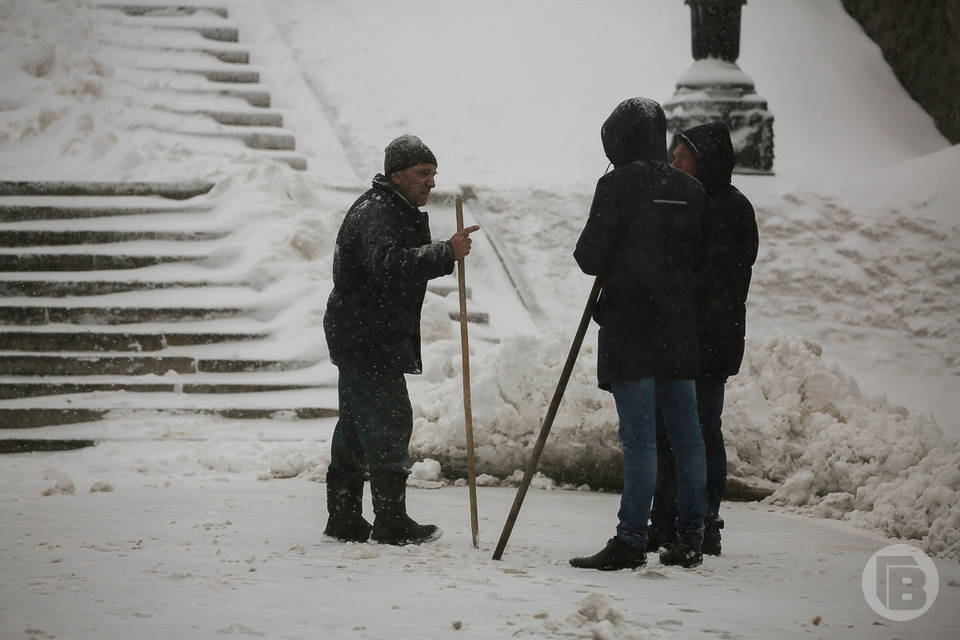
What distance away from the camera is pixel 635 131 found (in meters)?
4.74

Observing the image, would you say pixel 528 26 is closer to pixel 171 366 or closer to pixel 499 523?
pixel 171 366

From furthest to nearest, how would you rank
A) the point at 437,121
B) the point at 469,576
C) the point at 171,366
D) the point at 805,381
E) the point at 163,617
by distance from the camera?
the point at 437,121 < the point at 171,366 < the point at 805,381 < the point at 469,576 < the point at 163,617

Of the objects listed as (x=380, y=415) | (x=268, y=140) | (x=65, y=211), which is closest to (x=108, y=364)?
(x=65, y=211)

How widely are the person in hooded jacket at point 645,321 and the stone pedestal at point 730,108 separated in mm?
7058

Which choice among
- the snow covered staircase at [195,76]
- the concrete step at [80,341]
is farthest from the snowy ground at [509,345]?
the concrete step at [80,341]

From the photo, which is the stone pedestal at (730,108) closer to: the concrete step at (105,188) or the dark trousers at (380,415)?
the concrete step at (105,188)

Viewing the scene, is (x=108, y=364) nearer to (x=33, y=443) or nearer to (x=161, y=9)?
(x=33, y=443)

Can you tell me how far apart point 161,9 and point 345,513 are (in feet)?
38.4

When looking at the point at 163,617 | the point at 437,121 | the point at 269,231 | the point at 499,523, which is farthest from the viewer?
the point at 437,121

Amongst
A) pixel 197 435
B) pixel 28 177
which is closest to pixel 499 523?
pixel 197 435

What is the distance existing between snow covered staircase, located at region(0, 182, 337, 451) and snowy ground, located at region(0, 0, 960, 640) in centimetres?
30

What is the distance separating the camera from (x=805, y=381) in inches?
289

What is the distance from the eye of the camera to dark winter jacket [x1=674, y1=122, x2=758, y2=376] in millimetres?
5008

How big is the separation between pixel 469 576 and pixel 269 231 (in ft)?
20.8
